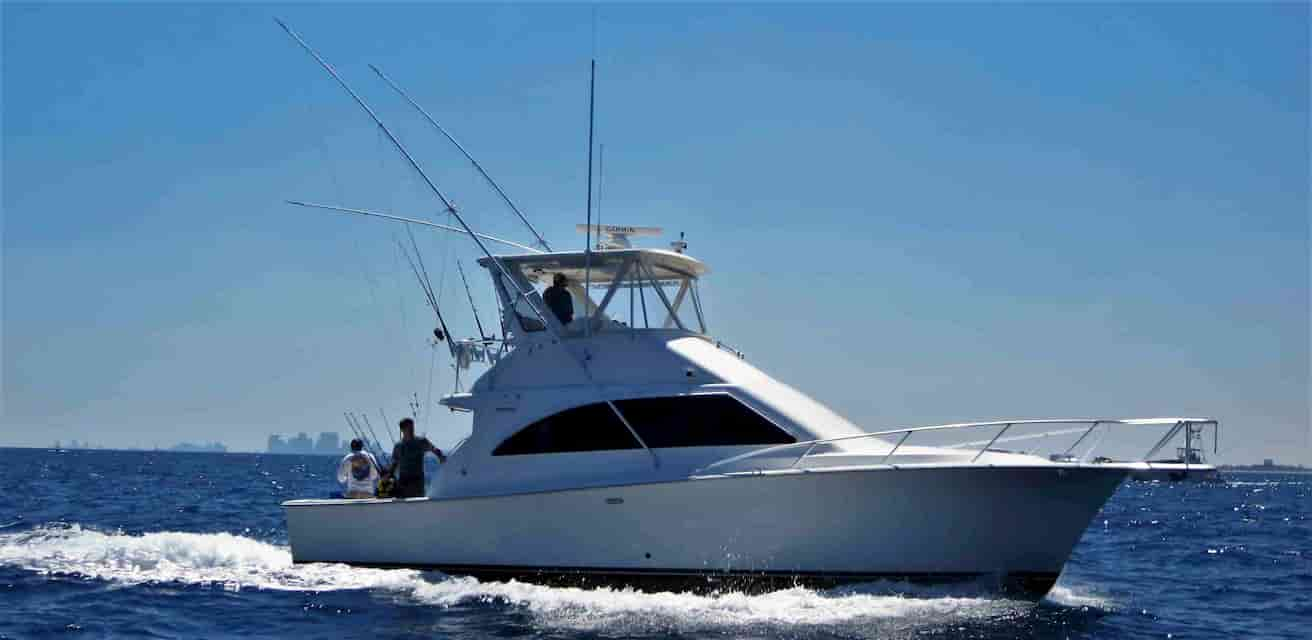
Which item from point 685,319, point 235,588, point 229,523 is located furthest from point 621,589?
point 229,523

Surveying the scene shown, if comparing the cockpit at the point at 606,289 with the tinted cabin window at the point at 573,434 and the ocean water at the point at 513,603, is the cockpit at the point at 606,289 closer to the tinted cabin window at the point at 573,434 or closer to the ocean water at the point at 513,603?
the tinted cabin window at the point at 573,434

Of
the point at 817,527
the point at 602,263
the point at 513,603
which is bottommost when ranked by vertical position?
the point at 513,603

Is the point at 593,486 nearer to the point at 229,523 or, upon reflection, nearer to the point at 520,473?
the point at 520,473

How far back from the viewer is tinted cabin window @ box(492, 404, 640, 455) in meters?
12.1

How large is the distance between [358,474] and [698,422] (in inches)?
179

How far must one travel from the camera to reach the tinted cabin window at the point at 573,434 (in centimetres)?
1206

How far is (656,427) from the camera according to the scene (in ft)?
39.2

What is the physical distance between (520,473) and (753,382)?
8.21 ft

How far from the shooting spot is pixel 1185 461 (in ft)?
35.6

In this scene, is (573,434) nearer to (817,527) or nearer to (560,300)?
(560,300)

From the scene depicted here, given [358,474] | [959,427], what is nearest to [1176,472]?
[959,427]

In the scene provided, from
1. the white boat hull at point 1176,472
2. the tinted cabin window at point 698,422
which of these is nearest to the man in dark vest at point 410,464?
the tinted cabin window at point 698,422

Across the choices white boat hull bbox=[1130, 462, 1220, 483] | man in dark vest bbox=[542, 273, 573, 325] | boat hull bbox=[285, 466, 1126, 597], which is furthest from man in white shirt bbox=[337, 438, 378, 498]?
white boat hull bbox=[1130, 462, 1220, 483]

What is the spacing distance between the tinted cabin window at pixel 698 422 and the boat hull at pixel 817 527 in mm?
669
